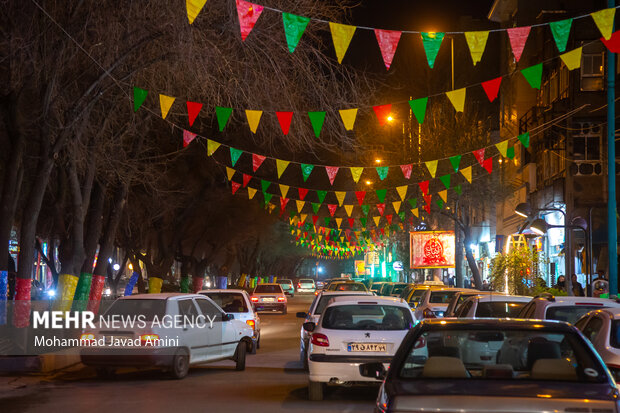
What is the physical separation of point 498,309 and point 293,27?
6.70 meters

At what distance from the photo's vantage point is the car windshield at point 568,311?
12531 mm

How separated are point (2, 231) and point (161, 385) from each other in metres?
6.29

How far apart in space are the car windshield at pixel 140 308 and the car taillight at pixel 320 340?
3427mm

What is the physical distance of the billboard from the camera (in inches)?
1781

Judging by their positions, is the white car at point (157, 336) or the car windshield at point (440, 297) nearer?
the white car at point (157, 336)

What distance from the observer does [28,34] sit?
51.7ft

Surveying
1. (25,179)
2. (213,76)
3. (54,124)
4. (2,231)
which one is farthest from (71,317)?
(213,76)

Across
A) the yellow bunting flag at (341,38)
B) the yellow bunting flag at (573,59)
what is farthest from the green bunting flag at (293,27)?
the yellow bunting flag at (573,59)

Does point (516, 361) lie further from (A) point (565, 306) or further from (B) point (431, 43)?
(B) point (431, 43)

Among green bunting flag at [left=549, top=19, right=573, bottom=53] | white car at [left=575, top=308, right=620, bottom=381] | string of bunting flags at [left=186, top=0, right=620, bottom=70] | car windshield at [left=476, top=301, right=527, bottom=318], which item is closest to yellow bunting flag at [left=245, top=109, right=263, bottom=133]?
string of bunting flags at [left=186, top=0, right=620, bottom=70]

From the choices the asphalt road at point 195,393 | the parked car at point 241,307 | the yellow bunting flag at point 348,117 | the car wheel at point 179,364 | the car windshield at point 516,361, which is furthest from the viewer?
the parked car at point 241,307

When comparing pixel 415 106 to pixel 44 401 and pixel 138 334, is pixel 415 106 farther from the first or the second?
pixel 44 401

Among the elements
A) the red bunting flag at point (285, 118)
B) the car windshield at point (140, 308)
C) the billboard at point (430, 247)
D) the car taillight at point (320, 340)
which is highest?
the red bunting flag at point (285, 118)

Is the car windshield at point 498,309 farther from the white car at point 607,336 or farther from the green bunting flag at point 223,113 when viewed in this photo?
the green bunting flag at point 223,113
